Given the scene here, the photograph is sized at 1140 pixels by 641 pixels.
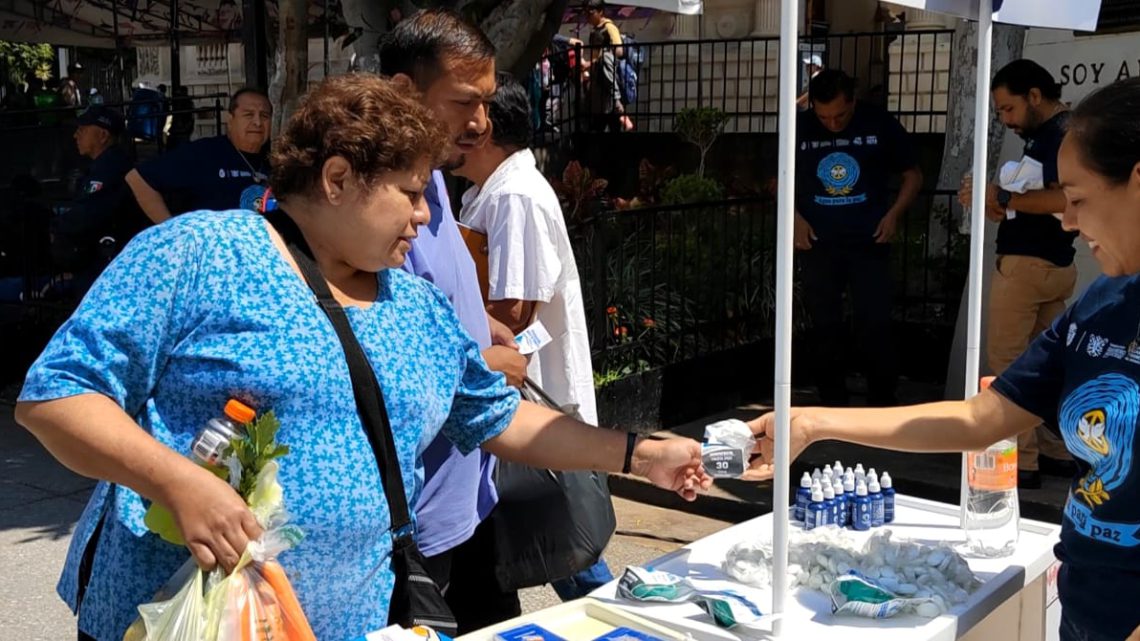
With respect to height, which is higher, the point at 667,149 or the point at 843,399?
the point at 667,149

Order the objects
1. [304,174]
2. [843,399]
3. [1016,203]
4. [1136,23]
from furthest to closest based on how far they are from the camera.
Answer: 1. [843,399]
2. [1136,23]
3. [1016,203]
4. [304,174]

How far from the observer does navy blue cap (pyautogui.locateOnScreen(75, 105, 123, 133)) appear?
874cm

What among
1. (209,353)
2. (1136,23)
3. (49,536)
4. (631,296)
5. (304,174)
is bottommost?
(49,536)

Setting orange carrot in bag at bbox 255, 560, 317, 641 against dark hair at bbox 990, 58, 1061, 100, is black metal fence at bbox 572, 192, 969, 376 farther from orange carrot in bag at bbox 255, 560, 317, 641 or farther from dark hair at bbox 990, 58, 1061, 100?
orange carrot in bag at bbox 255, 560, 317, 641

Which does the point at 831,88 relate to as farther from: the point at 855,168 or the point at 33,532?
the point at 33,532

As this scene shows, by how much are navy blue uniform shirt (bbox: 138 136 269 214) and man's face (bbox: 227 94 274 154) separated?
0.19ft

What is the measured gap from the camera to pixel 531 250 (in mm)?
3631

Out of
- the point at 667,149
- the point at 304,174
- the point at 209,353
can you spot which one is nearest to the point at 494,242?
the point at 304,174

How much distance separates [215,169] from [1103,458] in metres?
5.73

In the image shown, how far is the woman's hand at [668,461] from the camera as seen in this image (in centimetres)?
269

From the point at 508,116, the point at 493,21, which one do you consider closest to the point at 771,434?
the point at 508,116

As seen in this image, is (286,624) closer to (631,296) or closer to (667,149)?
(631,296)

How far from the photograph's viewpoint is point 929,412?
2.81m

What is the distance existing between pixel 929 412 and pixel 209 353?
5.33ft
